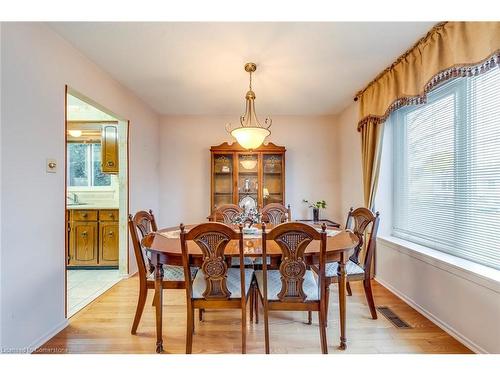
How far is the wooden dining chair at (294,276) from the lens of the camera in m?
1.56

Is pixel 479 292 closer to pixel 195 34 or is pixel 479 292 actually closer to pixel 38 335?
pixel 195 34

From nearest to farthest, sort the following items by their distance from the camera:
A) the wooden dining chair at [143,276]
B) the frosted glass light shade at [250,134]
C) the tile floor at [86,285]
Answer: the wooden dining chair at [143,276]
the frosted glass light shade at [250,134]
the tile floor at [86,285]

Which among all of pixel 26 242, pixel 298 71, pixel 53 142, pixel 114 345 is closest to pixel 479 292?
pixel 298 71

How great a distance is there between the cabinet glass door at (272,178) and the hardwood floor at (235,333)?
6.42ft

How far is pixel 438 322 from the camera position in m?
2.08

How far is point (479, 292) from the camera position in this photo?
1.69m

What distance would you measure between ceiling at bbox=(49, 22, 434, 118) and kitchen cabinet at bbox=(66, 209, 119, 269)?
176cm

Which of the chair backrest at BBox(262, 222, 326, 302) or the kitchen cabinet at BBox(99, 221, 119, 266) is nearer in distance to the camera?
the chair backrest at BBox(262, 222, 326, 302)

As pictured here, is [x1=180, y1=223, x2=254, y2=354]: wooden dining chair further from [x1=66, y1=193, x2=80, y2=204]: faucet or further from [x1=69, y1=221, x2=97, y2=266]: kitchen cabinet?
[x1=66, y1=193, x2=80, y2=204]: faucet

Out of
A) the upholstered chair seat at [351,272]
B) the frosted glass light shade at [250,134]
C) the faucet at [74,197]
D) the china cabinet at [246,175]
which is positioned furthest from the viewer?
the faucet at [74,197]

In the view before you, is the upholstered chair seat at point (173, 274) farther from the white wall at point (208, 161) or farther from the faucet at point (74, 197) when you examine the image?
the faucet at point (74, 197)

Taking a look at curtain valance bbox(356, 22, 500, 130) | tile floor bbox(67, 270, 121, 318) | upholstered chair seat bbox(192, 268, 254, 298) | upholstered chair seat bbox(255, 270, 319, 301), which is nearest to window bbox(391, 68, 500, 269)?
curtain valance bbox(356, 22, 500, 130)

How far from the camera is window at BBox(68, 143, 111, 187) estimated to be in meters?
4.23

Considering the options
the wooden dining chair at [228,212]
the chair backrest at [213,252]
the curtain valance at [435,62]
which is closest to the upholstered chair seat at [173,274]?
the chair backrest at [213,252]
